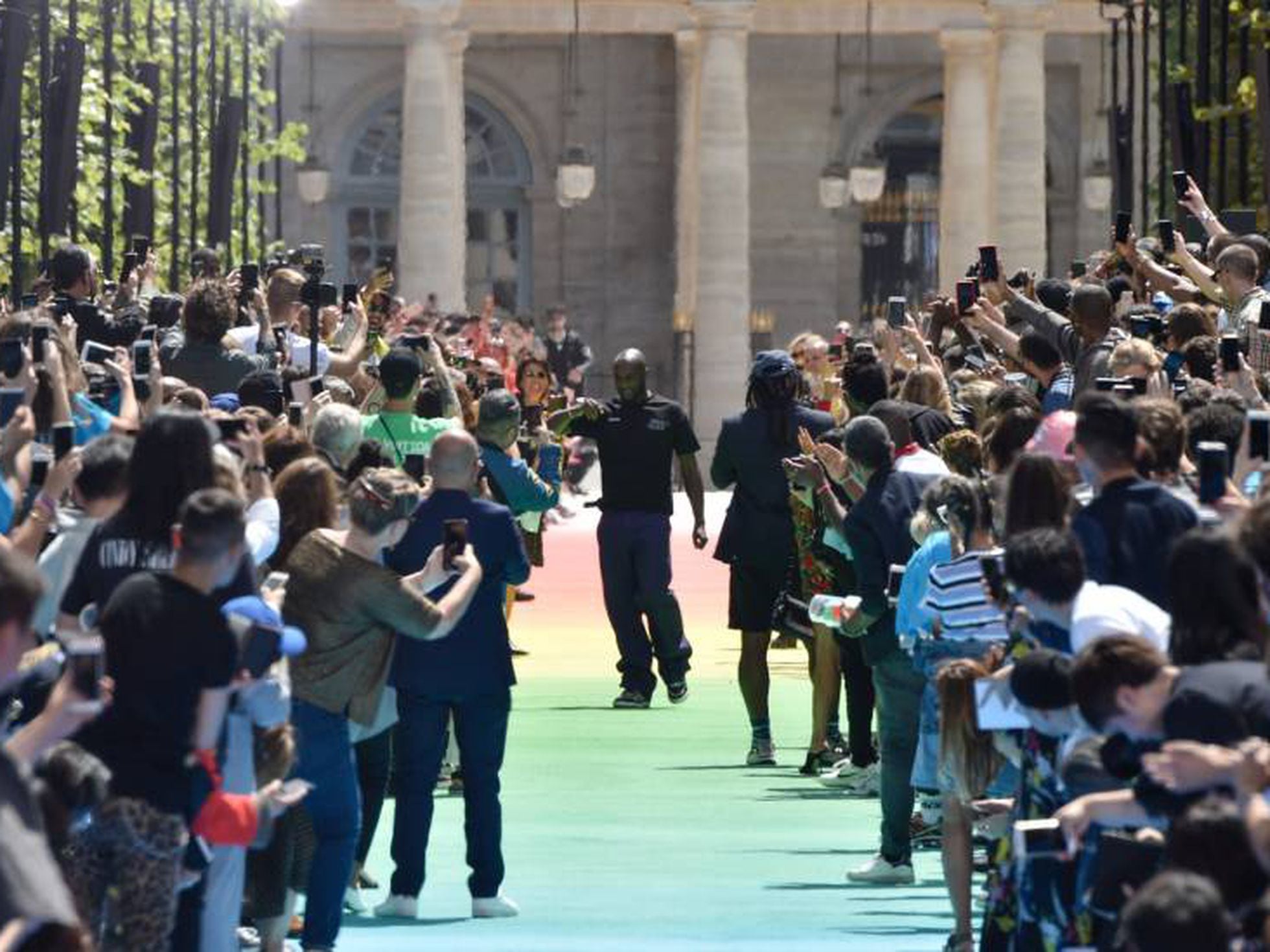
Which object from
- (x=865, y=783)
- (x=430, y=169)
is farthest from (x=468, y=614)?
(x=430, y=169)

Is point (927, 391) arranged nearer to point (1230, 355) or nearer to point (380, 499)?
point (1230, 355)

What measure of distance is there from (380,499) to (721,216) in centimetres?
3947

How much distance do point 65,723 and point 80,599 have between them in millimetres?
1952

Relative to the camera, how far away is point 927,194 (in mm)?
58281

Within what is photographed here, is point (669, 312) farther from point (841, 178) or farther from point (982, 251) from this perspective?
point (982, 251)

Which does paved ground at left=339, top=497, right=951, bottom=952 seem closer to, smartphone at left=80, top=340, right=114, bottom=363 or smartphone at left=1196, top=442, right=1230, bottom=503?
smartphone at left=80, top=340, right=114, bottom=363

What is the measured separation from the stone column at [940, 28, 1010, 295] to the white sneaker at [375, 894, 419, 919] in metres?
37.8

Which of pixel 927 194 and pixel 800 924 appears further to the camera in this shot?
pixel 927 194

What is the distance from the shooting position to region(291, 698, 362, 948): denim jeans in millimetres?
13430

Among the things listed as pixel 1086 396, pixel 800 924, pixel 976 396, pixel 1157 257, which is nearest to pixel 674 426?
pixel 1157 257

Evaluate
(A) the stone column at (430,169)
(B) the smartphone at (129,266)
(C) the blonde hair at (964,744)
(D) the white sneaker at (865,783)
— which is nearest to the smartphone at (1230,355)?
(C) the blonde hair at (964,744)

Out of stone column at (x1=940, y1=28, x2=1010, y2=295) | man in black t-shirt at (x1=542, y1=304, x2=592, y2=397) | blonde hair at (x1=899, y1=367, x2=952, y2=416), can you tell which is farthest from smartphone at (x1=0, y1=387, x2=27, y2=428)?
stone column at (x1=940, y1=28, x2=1010, y2=295)

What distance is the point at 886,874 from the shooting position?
51.7 ft

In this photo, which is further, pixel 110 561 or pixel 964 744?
pixel 964 744
